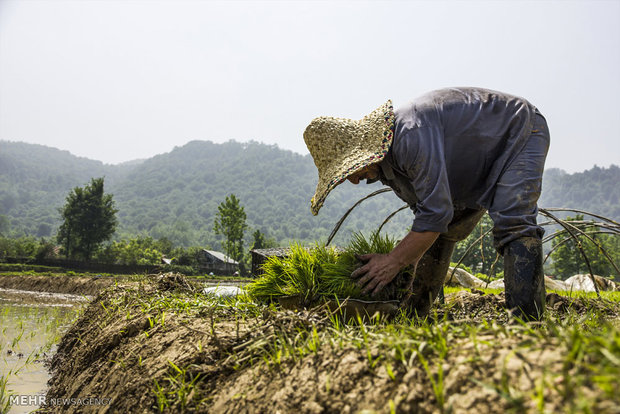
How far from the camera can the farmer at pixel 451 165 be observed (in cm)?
222

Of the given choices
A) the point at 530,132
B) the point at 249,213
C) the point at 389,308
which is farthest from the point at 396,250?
the point at 249,213

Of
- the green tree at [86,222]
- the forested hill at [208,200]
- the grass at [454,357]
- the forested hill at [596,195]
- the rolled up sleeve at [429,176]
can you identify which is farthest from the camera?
the forested hill at [596,195]

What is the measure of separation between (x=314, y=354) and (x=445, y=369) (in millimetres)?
493

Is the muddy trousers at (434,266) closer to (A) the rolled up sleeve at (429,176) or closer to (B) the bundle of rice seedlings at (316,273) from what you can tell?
(B) the bundle of rice seedlings at (316,273)

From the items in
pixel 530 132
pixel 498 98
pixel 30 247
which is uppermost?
Answer: pixel 498 98

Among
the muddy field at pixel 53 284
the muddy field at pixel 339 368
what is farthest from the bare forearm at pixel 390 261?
the muddy field at pixel 53 284

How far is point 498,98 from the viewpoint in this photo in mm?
2582

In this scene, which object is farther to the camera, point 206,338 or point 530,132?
point 530,132

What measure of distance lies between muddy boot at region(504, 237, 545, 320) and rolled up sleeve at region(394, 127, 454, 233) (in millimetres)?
575

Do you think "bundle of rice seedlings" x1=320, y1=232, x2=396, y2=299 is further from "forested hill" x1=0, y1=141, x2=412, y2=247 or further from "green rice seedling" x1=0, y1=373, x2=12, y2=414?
"forested hill" x1=0, y1=141, x2=412, y2=247

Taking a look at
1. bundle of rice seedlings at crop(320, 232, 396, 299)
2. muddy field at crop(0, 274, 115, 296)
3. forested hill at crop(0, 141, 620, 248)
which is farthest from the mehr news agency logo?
forested hill at crop(0, 141, 620, 248)

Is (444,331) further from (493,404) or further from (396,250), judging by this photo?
(396,250)

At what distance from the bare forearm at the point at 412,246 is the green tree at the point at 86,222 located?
137 ft

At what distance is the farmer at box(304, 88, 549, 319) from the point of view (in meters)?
2.22
